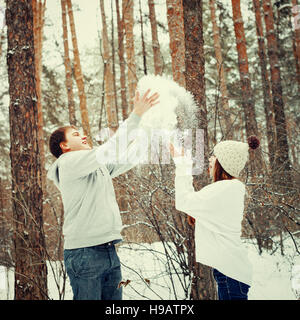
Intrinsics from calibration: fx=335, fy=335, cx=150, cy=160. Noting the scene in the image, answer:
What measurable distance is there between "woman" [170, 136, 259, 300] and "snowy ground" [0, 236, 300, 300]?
1133 mm

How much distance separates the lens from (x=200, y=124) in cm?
294

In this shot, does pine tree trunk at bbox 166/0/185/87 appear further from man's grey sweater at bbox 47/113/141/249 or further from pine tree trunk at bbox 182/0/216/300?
man's grey sweater at bbox 47/113/141/249

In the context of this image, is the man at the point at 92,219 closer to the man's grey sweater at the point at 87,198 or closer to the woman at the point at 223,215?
the man's grey sweater at the point at 87,198

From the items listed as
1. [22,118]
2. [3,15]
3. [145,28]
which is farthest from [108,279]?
[145,28]

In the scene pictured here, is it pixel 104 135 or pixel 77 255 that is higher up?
pixel 104 135

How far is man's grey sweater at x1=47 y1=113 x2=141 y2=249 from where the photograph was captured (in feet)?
6.18

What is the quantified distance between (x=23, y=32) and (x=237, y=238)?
2961mm

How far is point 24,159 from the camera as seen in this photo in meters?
3.38

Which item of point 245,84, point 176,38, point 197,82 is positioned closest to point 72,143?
point 197,82

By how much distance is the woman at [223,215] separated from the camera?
1928 mm

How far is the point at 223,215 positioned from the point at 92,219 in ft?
2.52

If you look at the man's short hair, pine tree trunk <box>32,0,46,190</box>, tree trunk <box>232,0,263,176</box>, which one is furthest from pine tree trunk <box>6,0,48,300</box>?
pine tree trunk <box>32,0,46,190</box>

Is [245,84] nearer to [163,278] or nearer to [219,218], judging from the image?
[163,278]
